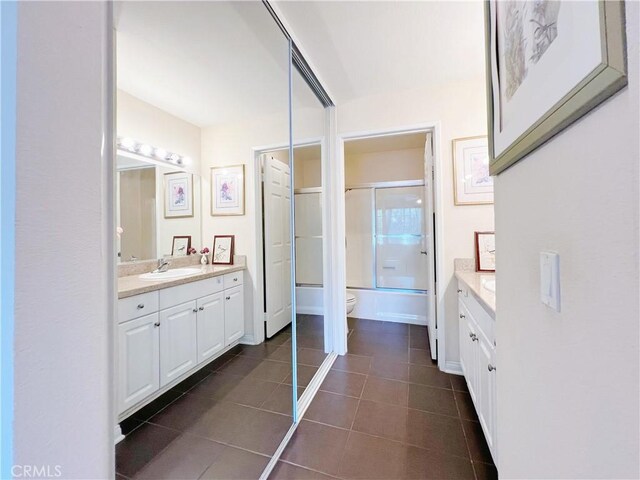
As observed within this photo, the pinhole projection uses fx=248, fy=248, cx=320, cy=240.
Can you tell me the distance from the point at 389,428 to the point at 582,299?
1485 millimetres

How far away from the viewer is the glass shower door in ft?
11.8

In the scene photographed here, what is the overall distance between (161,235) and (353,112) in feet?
6.48

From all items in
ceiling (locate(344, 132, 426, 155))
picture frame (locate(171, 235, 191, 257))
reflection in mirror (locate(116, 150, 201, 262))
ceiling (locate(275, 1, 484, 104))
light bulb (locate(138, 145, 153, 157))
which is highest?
ceiling (locate(344, 132, 426, 155))

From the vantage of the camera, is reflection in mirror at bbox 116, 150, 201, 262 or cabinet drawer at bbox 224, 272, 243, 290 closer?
reflection in mirror at bbox 116, 150, 201, 262

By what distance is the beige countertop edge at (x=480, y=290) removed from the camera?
1.08 metres

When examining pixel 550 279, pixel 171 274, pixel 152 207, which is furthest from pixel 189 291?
pixel 550 279

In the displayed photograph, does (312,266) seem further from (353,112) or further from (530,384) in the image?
(530,384)

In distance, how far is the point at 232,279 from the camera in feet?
6.40

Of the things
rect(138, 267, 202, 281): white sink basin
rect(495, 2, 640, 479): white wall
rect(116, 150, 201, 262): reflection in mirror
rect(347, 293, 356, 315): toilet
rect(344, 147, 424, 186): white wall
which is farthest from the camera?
rect(344, 147, 424, 186): white wall

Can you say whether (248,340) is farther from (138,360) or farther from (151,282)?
(151,282)

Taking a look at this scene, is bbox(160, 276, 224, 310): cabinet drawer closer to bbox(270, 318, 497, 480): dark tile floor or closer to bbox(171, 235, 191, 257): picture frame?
bbox(171, 235, 191, 257): picture frame

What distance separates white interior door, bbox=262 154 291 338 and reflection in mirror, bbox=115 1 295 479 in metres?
0.21

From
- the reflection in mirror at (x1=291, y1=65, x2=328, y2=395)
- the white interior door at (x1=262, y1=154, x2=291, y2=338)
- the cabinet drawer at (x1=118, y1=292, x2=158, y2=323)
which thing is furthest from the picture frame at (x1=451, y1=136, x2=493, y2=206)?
the cabinet drawer at (x1=118, y1=292, x2=158, y2=323)

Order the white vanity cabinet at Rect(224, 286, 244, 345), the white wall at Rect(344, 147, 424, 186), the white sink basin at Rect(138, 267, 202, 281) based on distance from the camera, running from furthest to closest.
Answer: the white wall at Rect(344, 147, 424, 186), the white vanity cabinet at Rect(224, 286, 244, 345), the white sink basin at Rect(138, 267, 202, 281)
